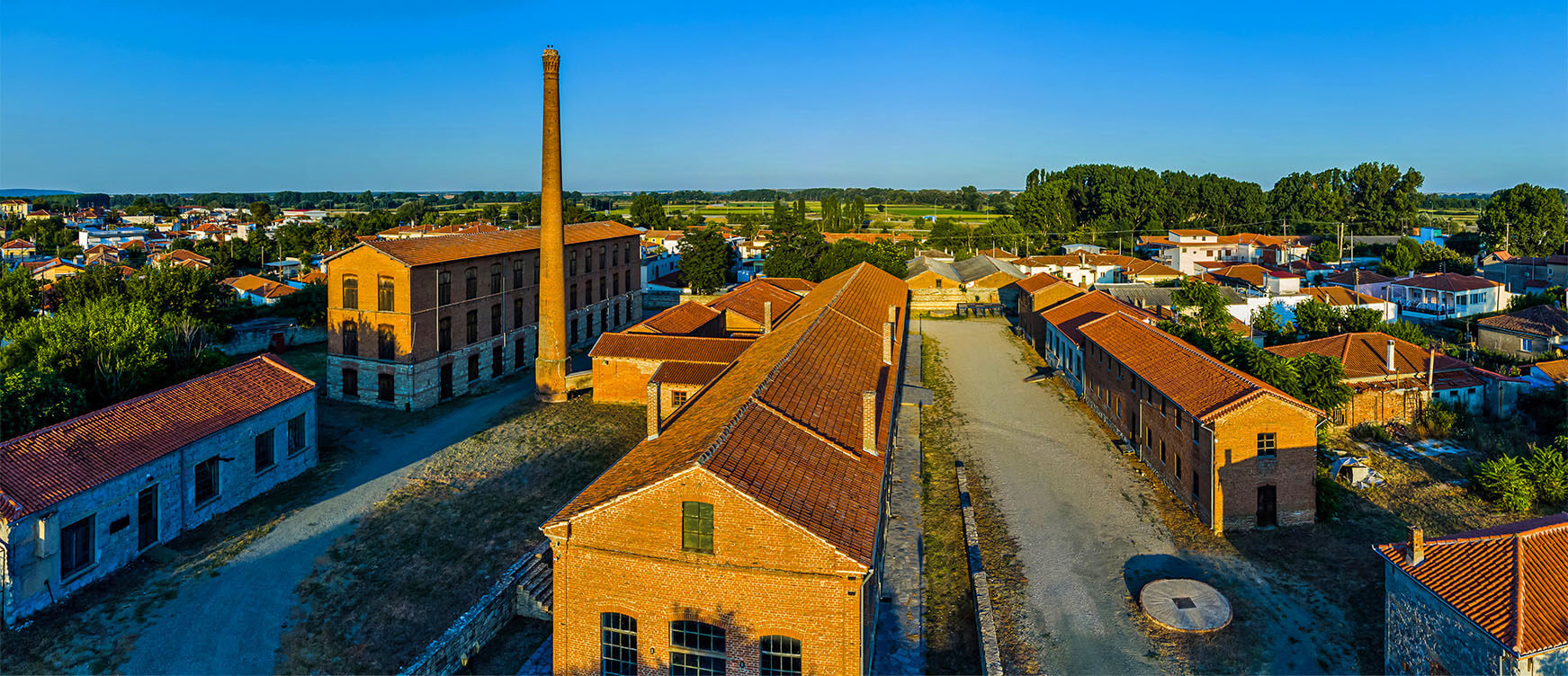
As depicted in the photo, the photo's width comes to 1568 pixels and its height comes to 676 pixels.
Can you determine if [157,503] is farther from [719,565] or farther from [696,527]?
[719,565]

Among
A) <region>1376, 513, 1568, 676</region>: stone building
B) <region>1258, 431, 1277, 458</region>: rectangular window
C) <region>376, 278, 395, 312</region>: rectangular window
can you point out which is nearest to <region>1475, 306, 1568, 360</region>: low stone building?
<region>1258, 431, 1277, 458</region>: rectangular window

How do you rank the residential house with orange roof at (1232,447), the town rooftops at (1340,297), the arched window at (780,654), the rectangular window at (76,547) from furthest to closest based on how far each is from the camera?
the town rooftops at (1340,297)
the residential house with orange roof at (1232,447)
the rectangular window at (76,547)
the arched window at (780,654)

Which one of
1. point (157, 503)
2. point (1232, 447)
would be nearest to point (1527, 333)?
point (1232, 447)

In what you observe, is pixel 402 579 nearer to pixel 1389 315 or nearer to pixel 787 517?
pixel 787 517

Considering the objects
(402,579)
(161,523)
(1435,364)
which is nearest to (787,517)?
(402,579)

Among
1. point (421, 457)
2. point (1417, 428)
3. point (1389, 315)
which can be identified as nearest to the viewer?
point (421, 457)

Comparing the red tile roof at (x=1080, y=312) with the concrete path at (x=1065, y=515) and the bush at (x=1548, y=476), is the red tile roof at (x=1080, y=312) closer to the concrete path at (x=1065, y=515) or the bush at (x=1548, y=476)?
the concrete path at (x=1065, y=515)

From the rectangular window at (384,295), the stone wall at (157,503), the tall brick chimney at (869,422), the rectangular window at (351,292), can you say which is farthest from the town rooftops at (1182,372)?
the rectangular window at (351,292)

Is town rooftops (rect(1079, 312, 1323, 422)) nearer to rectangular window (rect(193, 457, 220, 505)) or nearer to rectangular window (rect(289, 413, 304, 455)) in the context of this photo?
rectangular window (rect(193, 457, 220, 505))
